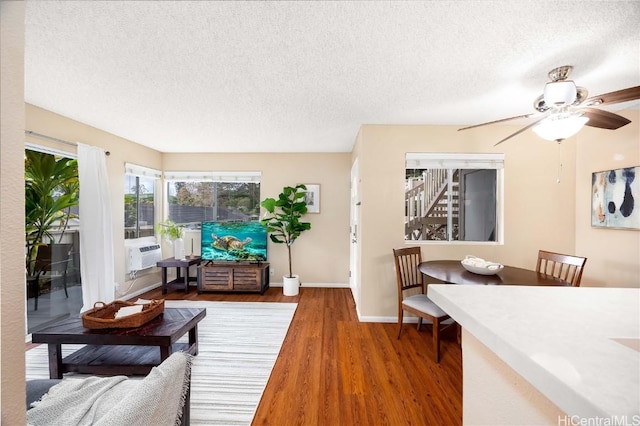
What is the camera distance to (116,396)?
4.05 ft

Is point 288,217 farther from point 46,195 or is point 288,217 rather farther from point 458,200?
point 46,195

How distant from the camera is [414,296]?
9.59 ft

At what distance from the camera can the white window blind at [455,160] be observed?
337 cm

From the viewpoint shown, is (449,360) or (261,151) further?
(261,151)

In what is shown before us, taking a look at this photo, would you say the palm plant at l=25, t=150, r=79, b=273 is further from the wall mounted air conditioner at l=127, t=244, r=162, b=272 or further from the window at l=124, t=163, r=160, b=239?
the wall mounted air conditioner at l=127, t=244, r=162, b=272

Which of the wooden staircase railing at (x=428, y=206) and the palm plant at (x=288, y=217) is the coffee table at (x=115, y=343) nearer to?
the palm plant at (x=288, y=217)

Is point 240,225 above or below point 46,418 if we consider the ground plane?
above

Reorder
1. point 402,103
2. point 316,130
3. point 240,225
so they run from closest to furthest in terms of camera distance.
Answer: point 402,103, point 316,130, point 240,225

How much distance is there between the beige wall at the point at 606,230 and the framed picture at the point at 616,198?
0.20ft

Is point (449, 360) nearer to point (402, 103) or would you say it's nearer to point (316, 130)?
point (402, 103)

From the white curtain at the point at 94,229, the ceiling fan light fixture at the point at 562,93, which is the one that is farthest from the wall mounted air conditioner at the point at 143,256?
the ceiling fan light fixture at the point at 562,93

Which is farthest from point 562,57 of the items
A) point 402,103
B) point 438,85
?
point 402,103

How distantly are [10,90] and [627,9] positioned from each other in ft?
8.73

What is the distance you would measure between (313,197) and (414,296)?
2583 millimetres
